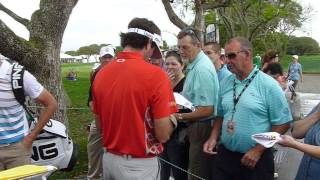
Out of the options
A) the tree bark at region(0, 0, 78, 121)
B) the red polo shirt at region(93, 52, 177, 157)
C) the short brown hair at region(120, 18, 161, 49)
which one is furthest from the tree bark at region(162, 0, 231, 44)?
the red polo shirt at region(93, 52, 177, 157)

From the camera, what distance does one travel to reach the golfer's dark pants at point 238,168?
160 inches

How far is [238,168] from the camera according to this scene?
4.17 metres

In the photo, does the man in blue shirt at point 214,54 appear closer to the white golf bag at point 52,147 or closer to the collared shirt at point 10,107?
the white golf bag at point 52,147

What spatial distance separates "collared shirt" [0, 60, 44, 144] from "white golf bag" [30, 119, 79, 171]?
37 centimetres

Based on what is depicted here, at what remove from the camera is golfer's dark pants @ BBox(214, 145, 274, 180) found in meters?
4.07

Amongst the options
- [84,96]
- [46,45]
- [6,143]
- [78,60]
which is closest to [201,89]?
[6,143]

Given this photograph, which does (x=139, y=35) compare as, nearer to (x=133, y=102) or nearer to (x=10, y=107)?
(x=133, y=102)

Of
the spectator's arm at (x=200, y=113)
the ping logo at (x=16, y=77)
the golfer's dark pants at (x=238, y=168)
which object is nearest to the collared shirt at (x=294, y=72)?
the spectator's arm at (x=200, y=113)

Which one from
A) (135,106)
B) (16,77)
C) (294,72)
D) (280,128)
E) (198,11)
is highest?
(198,11)

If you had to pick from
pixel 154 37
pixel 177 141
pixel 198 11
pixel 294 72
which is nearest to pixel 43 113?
pixel 154 37

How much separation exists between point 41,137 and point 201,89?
5.18 feet

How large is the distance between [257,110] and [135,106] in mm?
1149

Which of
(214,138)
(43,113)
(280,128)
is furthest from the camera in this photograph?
(214,138)

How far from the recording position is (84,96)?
2303 cm
